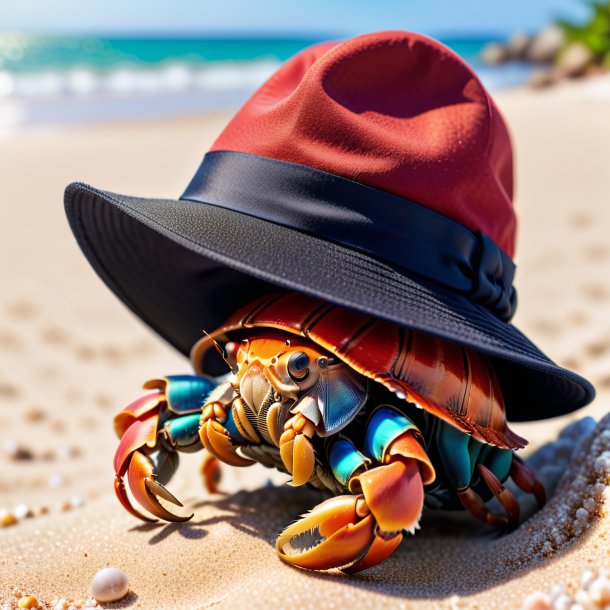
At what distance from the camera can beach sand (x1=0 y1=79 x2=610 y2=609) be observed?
172 centimetres

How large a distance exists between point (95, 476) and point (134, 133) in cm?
707

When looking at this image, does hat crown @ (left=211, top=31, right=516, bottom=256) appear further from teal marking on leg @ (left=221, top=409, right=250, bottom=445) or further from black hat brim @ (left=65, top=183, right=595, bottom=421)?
teal marking on leg @ (left=221, top=409, right=250, bottom=445)

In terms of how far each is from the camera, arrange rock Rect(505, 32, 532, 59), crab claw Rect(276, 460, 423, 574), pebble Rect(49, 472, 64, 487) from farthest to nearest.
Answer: rock Rect(505, 32, 532, 59) → pebble Rect(49, 472, 64, 487) → crab claw Rect(276, 460, 423, 574)

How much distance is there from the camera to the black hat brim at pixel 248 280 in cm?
161

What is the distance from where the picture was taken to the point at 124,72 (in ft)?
66.2

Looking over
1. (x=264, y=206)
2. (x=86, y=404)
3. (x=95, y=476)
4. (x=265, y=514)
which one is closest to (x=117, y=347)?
(x=86, y=404)

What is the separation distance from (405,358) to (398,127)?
60 cm

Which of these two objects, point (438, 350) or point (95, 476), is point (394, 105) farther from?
point (95, 476)

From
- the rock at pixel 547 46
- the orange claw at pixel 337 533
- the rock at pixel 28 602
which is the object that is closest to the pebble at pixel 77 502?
the rock at pixel 28 602

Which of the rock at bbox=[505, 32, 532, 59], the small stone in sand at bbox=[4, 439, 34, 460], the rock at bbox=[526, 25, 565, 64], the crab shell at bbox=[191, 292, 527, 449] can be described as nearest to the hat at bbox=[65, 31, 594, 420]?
the crab shell at bbox=[191, 292, 527, 449]

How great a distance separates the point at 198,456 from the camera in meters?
3.16

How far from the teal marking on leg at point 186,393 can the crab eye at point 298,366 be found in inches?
14.8

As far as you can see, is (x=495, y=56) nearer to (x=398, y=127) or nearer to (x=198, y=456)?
(x=198, y=456)

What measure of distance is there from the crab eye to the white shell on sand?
620mm
